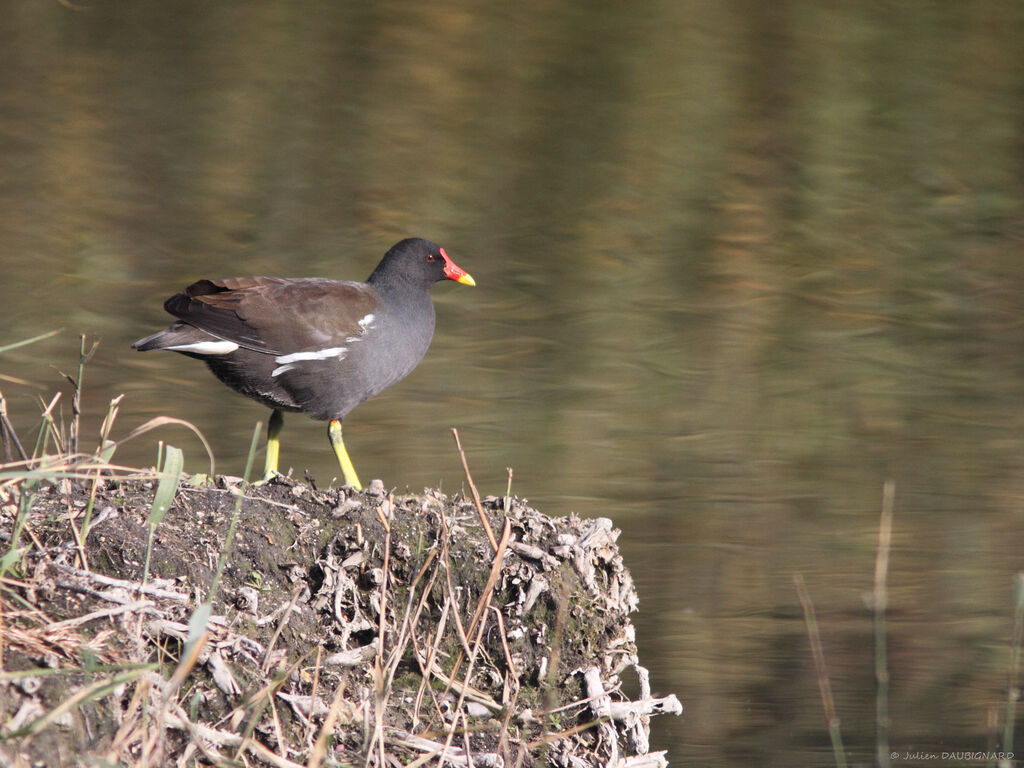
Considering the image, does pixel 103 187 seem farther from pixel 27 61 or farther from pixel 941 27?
pixel 941 27

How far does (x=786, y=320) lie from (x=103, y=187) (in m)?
4.52

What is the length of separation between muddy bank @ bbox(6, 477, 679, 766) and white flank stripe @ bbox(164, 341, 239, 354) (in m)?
1.12

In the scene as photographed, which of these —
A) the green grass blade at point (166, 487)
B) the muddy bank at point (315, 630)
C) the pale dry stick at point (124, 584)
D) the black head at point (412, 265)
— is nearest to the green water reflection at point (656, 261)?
the muddy bank at point (315, 630)

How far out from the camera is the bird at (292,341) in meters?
4.47

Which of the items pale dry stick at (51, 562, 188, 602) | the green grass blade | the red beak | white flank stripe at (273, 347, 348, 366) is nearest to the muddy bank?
pale dry stick at (51, 562, 188, 602)

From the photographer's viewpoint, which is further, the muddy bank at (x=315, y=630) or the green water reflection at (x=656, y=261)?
the green water reflection at (x=656, y=261)

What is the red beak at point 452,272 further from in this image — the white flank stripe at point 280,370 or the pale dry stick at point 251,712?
the pale dry stick at point 251,712

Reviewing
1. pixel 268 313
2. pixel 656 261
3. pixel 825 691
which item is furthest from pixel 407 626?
pixel 656 261

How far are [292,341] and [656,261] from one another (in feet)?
13.5

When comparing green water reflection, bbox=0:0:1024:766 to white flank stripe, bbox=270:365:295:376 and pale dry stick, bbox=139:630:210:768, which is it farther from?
pale dry stick, bbox=139:630:210:768

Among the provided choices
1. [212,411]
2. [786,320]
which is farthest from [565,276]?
[212,411]

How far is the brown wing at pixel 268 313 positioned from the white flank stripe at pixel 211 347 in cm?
2

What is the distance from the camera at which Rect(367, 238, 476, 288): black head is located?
16.1 feet

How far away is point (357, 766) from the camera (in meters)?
2.76
